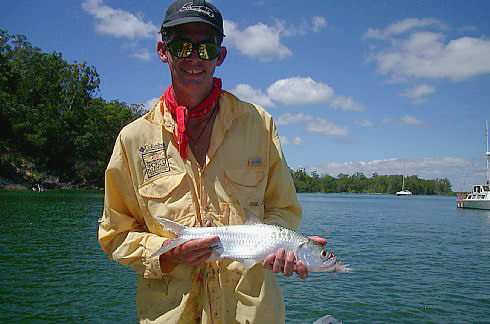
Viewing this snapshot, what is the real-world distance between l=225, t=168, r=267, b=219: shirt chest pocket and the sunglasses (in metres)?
0.89

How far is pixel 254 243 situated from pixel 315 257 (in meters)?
0.61

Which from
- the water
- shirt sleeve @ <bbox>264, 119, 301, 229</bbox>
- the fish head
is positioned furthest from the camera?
the water

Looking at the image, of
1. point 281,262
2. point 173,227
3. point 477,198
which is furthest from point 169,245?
point 477,198

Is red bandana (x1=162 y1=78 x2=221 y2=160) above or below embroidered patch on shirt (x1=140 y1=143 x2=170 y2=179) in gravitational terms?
above

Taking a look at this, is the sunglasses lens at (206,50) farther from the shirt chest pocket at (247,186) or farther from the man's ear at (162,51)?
the shirt chest pocket at (247,186)

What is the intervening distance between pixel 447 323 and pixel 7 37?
327 ft

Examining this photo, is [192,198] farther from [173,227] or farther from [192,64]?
[192,64]

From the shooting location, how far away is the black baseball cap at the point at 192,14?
299cm

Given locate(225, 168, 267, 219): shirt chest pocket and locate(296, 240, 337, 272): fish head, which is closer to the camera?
locate(225, 168, 267, 219): shirt chest pocket

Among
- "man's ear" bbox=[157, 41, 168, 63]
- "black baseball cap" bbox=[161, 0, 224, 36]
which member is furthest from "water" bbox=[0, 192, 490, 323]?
"black baseball cap" bbox=[161, 0, 224, 36]

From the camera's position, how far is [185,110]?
315cm

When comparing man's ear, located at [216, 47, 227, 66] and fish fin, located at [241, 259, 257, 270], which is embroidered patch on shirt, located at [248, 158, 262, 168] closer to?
fish fin, located at [241, 259, 257, 270]

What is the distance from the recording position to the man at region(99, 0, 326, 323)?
9.78 feet

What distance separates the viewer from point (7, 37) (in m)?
88.0
